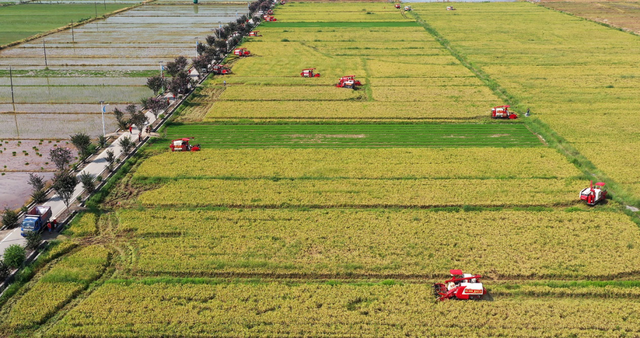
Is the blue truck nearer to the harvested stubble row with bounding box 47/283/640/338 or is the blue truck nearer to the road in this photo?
the road

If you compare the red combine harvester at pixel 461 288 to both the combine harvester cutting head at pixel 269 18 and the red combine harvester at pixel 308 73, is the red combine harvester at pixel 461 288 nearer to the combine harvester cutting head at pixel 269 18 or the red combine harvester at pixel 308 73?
the red combine harvester at pixel 308 73

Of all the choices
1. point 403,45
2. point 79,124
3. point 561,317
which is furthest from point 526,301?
point 403,45

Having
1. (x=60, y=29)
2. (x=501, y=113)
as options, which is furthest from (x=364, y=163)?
(x=60, y=29)

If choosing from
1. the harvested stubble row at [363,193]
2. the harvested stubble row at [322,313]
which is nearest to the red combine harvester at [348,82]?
the harvested stubble row at [363,193]

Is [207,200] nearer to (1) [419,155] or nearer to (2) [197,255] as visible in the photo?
(2) [197,255]

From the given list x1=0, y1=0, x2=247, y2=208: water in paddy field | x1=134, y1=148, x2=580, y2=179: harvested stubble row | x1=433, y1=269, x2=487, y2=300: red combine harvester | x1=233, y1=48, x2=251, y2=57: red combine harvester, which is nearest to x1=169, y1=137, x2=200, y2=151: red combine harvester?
x1=134, y1=148, x2=580, y2=179: harvested stubble row

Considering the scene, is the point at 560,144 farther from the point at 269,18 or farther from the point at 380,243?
the point at 269,18

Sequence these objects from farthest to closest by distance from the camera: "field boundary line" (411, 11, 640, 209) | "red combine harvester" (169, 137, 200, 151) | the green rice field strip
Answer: the green rice field strip
"red combine harvester" (169, 137, 200, 151)
"field boundary line" (411, 11, 640, 209)
